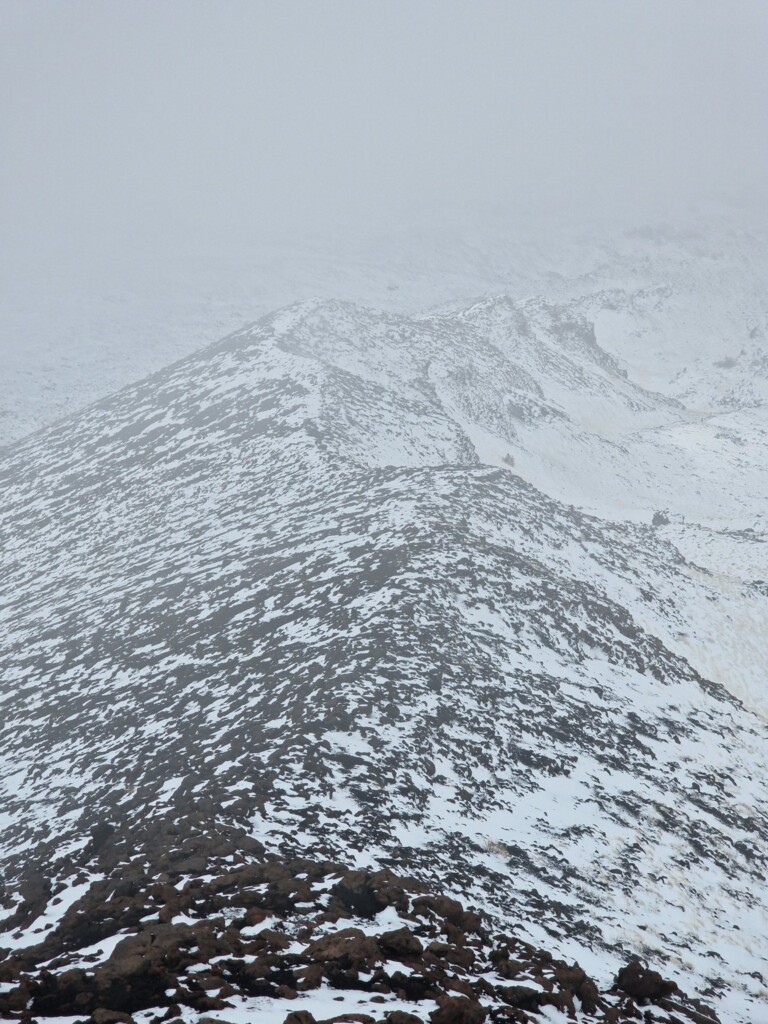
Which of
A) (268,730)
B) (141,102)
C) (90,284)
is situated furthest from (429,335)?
(141,102)

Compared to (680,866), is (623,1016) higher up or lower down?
higher up

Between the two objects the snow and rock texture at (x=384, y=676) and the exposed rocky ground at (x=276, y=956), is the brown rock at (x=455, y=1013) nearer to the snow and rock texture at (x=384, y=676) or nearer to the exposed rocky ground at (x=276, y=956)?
the exposed rocky ground at (x=276, y=956)

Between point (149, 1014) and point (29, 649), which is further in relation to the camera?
point (29, 649)

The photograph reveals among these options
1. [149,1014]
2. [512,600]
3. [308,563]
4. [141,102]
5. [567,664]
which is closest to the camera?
[149,1014]

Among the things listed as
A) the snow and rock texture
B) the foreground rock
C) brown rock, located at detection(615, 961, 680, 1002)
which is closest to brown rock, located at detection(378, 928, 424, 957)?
the foreground rock

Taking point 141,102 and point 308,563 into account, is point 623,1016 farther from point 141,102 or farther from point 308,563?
point 141,102

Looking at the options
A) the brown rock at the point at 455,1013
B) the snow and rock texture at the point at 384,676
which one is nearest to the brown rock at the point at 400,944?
the brown rock at the point at 455,1013
